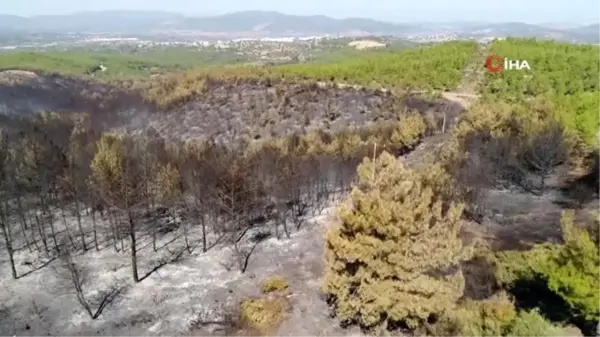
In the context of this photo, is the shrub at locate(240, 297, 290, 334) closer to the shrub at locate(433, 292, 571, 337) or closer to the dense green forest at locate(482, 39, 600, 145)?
the shrub at locate(433, 292, 571, 337)

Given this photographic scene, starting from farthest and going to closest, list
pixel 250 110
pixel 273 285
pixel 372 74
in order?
pixel 372 74
pixel 250 110
pixel 273 285

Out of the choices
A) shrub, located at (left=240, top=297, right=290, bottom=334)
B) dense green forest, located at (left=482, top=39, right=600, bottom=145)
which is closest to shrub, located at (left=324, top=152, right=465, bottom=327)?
shrub, located at (left=240, top=297, right=290, bottom=334)

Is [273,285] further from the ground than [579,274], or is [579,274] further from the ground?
[579,274]

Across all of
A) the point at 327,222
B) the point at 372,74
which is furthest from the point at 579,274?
the point at 372,74

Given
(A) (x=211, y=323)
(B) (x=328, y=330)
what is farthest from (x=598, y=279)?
(A) (x=211, y=323)

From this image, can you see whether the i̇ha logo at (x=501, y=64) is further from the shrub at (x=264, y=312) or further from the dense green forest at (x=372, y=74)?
the shrub at (x=264, y=312)

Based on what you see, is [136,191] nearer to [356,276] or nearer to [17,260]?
[17,260]

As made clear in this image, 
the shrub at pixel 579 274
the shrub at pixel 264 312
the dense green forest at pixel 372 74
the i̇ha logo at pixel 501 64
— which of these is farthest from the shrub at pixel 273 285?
the i̇ha logo at pixel 501 64

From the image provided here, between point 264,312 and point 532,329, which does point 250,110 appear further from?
point 532,329
